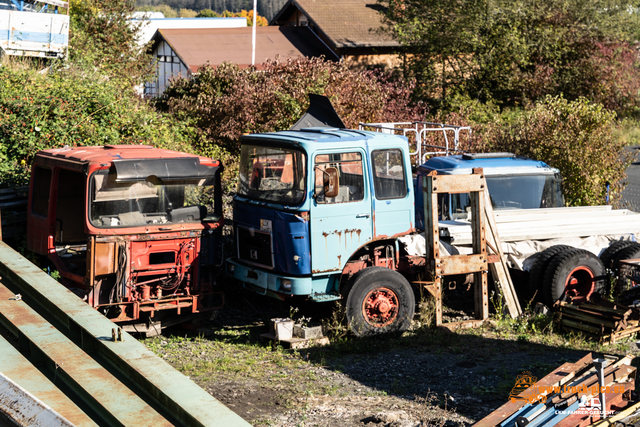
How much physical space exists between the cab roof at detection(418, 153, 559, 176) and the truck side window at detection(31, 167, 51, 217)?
6126mm

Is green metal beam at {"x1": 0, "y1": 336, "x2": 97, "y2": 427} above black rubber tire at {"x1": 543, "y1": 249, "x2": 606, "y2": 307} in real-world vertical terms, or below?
above

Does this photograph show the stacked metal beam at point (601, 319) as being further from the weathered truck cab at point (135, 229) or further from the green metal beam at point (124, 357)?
the green metal beam at point (124, 357)

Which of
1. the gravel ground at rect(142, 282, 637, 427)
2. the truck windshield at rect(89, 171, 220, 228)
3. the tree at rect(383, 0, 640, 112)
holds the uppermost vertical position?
the tree at rect(383, 0, 640, 112)

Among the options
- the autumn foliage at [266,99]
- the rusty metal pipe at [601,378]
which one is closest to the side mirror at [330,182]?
the rusty metal pipe at [601,378]

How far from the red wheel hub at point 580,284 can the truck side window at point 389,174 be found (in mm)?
2982

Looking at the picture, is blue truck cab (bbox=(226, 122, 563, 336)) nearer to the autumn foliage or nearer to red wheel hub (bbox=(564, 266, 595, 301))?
red wheel hub (bbox=(564, 266, 595, 301))

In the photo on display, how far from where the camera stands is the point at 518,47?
26.1 metres

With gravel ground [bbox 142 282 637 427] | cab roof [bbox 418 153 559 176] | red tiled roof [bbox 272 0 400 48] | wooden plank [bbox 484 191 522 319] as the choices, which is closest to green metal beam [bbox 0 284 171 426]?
gravel ground [bbox 142 282 637 427]

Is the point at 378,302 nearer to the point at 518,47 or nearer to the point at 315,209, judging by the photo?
the point at 315,209

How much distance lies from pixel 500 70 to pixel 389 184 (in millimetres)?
19591

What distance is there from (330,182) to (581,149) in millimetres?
8488

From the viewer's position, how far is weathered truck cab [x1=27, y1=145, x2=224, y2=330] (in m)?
7.93

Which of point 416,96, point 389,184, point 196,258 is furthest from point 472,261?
point 416,96

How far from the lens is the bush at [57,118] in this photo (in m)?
12.1
